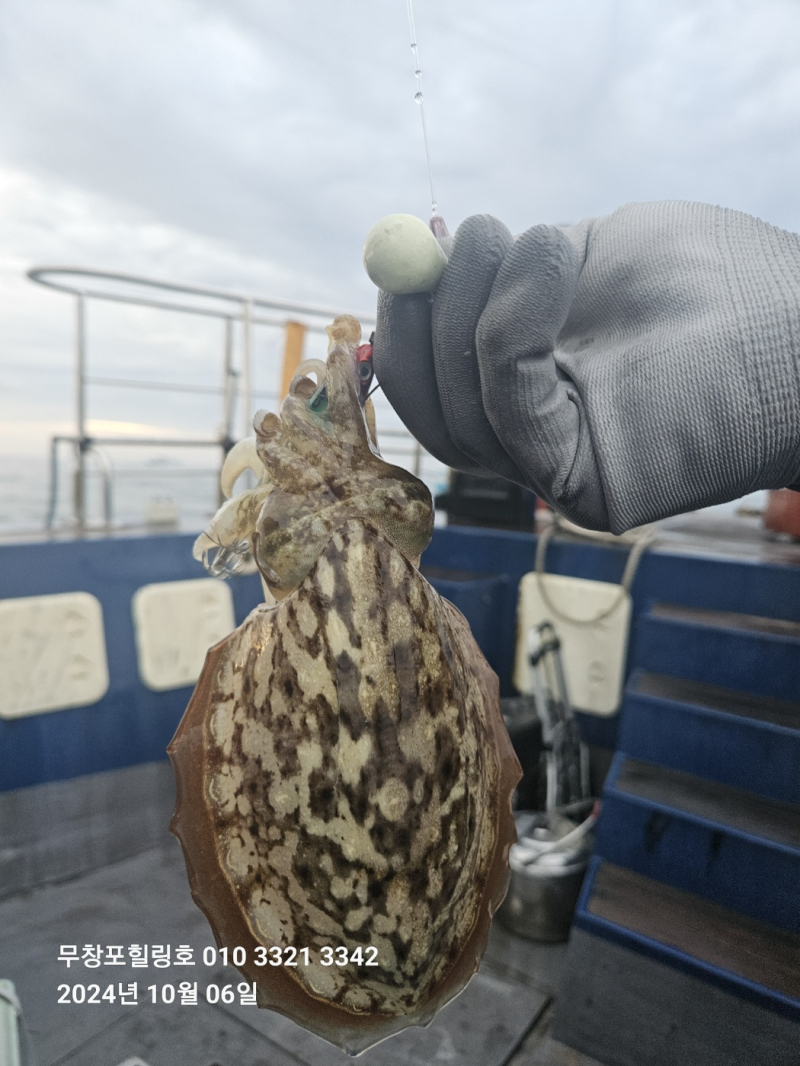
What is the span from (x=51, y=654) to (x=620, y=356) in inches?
116

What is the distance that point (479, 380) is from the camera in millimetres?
1007

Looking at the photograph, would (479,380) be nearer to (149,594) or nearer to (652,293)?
(652,293)

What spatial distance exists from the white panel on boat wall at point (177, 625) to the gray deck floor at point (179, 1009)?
3.20ft

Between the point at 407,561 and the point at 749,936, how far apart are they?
2.23m

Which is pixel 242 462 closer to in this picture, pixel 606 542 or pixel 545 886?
pixel 545 886

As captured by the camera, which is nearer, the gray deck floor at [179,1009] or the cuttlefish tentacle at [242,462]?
the cuttlefish tentacle at [242,462]

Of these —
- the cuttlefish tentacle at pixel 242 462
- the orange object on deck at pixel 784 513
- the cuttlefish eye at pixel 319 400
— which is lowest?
the orange object on deck at pixel 784 513

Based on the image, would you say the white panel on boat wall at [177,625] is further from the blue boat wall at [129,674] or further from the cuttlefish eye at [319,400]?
the cuttlefish eye at [319,400]

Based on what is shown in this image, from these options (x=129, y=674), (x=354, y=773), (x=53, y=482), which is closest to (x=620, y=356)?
(x=354, y=773)

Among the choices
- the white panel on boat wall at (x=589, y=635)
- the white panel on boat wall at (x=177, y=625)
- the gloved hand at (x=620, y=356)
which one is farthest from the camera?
the white panel on boat wall at (x=589, y=635)

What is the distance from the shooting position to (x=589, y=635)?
12.0ft

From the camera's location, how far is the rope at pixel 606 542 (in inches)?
133

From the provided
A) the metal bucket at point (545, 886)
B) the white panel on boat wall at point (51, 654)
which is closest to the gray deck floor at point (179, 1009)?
the metal bucket at point (545, 886)

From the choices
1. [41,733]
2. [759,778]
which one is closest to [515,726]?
[759,778]
